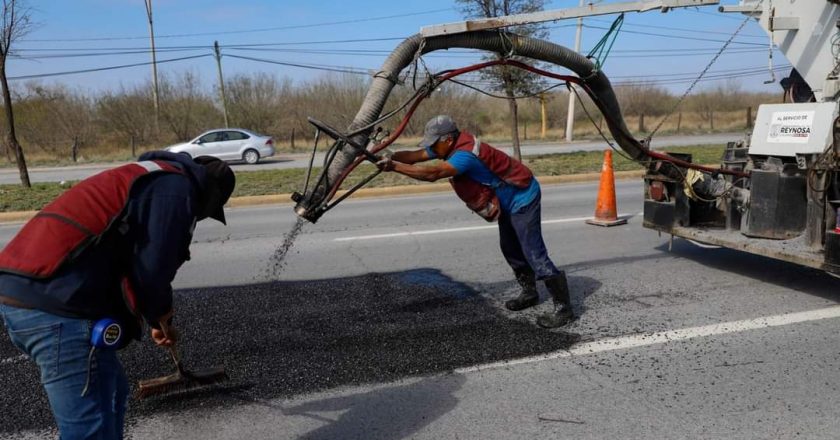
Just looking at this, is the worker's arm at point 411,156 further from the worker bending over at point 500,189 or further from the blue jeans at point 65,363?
the blue jeans at point 65,363

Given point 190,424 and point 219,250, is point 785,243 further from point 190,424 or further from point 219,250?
point 219,250

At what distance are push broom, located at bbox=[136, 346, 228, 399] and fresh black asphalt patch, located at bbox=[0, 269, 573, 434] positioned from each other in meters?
0.08

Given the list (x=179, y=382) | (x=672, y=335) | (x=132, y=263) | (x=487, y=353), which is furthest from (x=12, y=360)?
(x=672, y=335)

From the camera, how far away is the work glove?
4566mm

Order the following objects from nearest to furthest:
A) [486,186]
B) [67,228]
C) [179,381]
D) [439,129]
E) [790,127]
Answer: [67,228] → [179,381] → [439,129] → [486,186] → [790,127]

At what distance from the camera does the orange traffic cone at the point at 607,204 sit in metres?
9.50

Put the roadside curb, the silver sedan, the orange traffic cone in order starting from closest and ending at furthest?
the orange traffic cone → the roadside curb → the silver sedan

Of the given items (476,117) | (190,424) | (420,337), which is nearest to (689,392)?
(420,337)

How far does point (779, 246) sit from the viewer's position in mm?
5684

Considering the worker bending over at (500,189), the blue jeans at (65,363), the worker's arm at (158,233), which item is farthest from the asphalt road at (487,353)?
the worker's arm at (158,233)

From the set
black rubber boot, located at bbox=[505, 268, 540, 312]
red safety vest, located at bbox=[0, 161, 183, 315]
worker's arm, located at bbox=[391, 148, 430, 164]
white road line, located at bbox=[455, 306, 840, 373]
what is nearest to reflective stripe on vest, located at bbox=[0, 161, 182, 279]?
red safety vest, located at bbox=[0, 161, 183, 315]

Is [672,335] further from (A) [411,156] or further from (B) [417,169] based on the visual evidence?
(A) [411,156]

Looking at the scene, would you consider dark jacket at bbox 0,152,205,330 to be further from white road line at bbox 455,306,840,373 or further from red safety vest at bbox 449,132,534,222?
red safety vest at bbox 449,132,534,222

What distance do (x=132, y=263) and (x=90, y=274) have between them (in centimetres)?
15
